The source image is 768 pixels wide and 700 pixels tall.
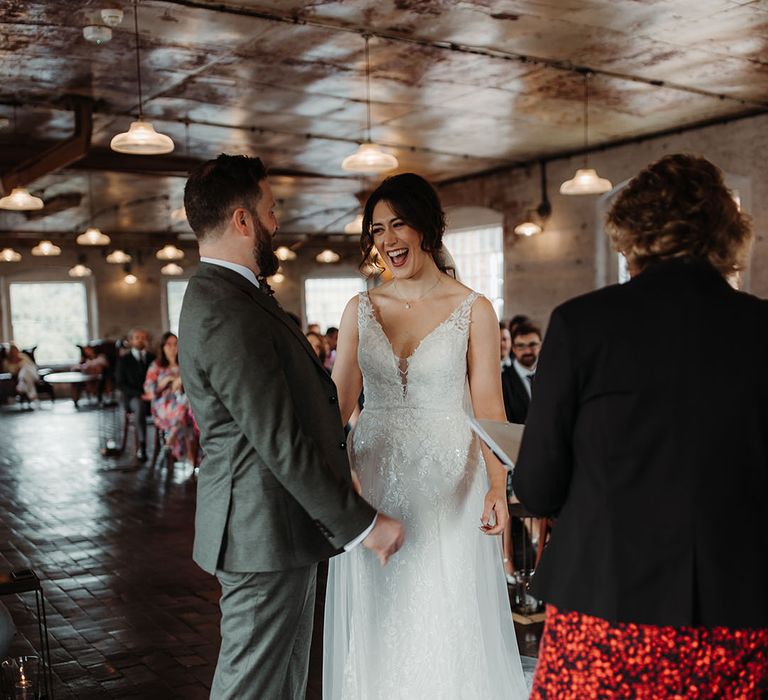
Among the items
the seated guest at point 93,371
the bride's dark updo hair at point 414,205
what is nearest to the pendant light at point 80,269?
the seated guest at point 93,371

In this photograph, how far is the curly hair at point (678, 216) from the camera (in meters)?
1.55

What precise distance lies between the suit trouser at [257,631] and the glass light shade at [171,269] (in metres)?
19.9

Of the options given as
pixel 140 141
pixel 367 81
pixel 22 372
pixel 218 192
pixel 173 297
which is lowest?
pixel 173 297

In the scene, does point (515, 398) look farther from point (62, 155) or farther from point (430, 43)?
point (62, 155)

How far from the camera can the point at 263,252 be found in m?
2.27

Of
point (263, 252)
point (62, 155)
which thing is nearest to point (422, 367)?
point (263, 252)

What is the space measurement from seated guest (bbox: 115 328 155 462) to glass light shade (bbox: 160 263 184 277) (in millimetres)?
11583

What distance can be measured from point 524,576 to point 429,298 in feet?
7.65

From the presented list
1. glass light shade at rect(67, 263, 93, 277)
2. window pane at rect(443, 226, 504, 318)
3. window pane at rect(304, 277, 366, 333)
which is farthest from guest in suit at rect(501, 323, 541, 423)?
window pane at rect(304, 277, 366, 333)

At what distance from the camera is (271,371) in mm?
2064

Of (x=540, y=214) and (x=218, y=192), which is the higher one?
(x=218, y=192)

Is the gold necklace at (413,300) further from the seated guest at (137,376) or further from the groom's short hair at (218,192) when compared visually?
the seated guest at (137,376)

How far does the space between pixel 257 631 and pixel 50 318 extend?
20.9 meters

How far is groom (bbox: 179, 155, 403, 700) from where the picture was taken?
6.76 ft
